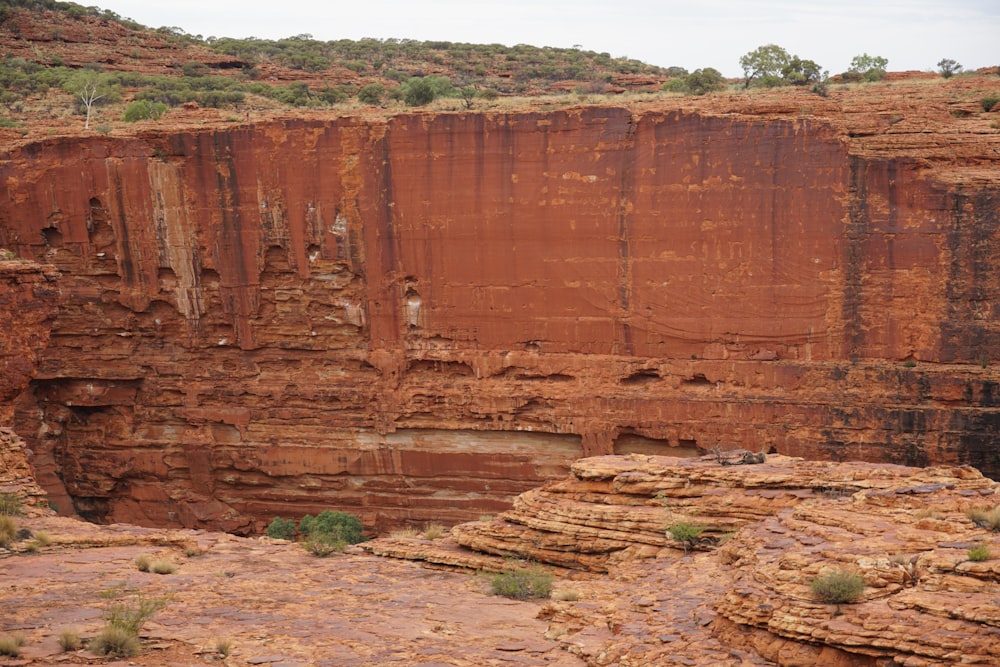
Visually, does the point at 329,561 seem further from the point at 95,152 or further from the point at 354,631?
the point at 95,152

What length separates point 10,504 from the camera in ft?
54.9

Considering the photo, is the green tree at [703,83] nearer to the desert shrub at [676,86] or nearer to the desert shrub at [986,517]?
the desert shrub at [676,86]

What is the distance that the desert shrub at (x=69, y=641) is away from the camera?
433 inches

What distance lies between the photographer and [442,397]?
2544cm

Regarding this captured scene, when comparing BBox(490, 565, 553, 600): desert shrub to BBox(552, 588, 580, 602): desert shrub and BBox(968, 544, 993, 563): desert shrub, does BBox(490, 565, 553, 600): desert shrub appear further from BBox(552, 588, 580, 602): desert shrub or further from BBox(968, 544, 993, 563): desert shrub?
BBox(968, 544, 993, 563): desert shrub

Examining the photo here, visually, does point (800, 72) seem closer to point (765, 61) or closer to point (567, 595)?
point (765, 61)

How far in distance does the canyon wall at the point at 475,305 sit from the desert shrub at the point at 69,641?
47.0ft

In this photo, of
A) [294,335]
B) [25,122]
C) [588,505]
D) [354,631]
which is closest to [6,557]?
[354,631]

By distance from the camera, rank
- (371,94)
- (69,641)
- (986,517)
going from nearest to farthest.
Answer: (69,641), (986,517), (371,94)

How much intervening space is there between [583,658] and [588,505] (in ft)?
13.7

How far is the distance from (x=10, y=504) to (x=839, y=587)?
1118 centimetres

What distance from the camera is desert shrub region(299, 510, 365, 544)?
2353 cm

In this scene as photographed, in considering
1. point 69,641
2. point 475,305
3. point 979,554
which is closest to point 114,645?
point 69,641

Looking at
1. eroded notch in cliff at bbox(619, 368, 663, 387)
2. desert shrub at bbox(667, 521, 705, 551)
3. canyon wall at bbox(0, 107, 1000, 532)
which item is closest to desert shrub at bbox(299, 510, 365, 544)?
canyon wall at bbox(0, 107, 1000, 532)
